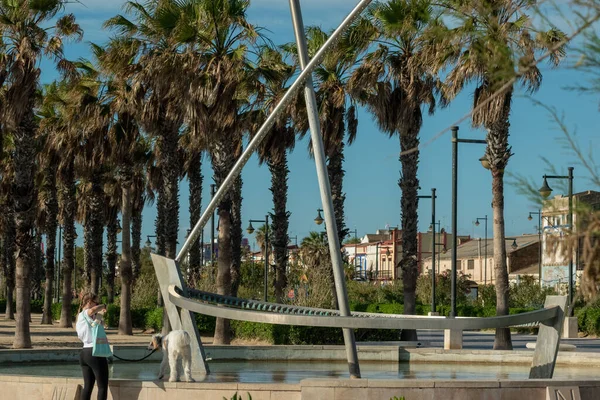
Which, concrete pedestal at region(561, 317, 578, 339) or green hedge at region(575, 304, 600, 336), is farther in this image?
green hedge at region(575, 304, 600, 336)

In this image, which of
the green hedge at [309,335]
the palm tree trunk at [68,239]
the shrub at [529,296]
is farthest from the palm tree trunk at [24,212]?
the shrub at [529,296]

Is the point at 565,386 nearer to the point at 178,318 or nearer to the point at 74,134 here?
the point at 178,318

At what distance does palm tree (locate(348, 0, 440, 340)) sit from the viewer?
26.9 metres

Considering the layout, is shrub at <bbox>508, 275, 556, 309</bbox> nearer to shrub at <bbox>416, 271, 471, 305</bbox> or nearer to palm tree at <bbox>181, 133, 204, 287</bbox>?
shrub at <bbox>416, 271, 471, 305</bbox>

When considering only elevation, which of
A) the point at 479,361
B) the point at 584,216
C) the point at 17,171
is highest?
the point at 17,171

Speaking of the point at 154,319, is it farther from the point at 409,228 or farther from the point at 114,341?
the point at 409,228

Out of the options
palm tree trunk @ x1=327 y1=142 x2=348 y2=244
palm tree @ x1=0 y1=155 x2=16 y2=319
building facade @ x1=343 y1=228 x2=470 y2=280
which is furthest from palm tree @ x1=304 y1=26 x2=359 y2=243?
building facade @ x1=343 y1=228 x2=470 y2=280

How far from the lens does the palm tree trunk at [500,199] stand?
958 inches

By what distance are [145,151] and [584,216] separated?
35095 millimetres

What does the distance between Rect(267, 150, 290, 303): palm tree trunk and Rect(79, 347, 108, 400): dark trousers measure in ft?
72.5

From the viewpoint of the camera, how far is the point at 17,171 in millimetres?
25250

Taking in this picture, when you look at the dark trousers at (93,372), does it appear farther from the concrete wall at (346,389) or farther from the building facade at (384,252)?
the building facade at (384,252)

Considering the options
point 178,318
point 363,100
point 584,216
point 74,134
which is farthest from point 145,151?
point 584,216

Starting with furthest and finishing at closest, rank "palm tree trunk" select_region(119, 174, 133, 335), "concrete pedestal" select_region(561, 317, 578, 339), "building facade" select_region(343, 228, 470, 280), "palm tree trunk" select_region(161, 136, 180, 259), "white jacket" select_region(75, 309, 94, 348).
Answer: "building facade" select_region(343, 228, 470, 280), "concrete pedestal" select_region(561, 317, 578, 339), "palm tree trunk" select_region(119, 174, 133, 335), "palm tree trunk" select_region(161, 136, 180, 259), "white jacket" select_region(75, 309, 94, 348)
